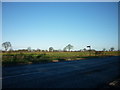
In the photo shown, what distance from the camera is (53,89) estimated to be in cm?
503

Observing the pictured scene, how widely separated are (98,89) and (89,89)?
1.30 ft

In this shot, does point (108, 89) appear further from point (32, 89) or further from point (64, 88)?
point (32, 89)

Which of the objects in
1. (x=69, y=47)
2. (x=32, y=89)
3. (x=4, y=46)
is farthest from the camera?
(x=69, y=47)

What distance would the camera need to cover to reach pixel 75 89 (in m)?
5.13

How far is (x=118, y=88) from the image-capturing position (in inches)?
206

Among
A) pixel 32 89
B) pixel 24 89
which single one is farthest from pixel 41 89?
pixel 24 89

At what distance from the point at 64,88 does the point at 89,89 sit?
1.10 meters

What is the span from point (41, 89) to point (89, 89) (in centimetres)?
208

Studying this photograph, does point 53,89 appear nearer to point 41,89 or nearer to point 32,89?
point 41,89

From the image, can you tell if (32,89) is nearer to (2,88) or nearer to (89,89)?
(2,88)

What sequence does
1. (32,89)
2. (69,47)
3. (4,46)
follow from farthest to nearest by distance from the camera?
(69,47) → (4,46) → (32,89)

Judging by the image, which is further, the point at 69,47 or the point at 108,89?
the point at 69,47

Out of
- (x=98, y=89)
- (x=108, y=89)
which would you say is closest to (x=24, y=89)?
(x=98, y=89)

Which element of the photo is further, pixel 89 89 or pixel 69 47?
pixel 69 47
